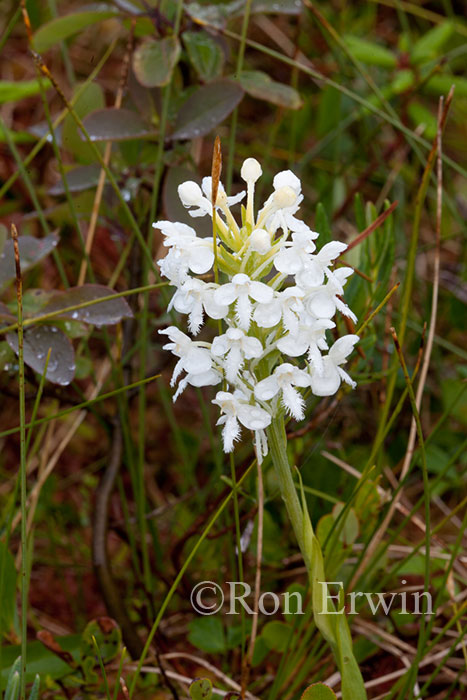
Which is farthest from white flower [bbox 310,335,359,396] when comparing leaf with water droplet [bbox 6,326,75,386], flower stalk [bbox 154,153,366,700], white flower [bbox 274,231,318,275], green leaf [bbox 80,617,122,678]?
green leaf [bbox 80,617,122,678]

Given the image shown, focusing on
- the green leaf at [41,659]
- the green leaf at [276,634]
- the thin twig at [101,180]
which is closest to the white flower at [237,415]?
the green leaf at [276,634]

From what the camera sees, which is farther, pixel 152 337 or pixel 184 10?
pixel 152 337

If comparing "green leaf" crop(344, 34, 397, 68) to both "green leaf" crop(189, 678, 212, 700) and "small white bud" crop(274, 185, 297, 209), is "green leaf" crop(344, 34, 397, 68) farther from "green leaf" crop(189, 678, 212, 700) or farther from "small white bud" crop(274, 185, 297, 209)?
"green leaf" crop(189, 678, 212, 700)

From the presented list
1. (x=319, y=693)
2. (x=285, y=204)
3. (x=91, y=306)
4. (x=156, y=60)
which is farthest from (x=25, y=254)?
(x=319, y=693)

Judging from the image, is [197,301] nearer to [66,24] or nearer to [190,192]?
[190,192]

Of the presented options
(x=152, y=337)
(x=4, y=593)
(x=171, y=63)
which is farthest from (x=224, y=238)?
(x=152, y=337)

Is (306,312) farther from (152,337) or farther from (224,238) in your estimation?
(152,337)
